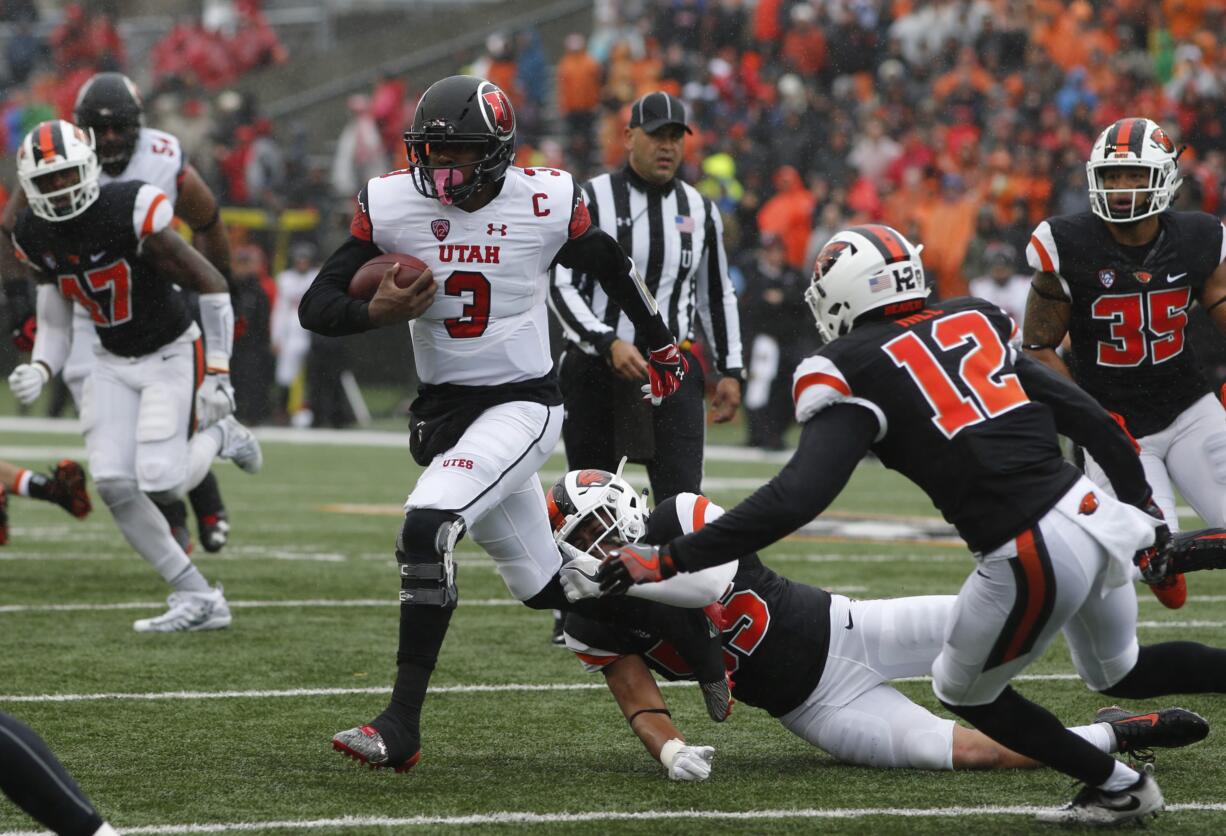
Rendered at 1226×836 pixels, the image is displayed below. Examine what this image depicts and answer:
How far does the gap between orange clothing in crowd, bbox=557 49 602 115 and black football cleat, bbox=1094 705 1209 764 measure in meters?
15.4

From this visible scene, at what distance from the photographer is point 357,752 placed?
165 inches

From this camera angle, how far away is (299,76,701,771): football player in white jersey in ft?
14.5

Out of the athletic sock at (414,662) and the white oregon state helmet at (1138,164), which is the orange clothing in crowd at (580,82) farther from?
the athletic sock at (414,662)

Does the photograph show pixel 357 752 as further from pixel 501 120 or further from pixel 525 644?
pixel 525 644

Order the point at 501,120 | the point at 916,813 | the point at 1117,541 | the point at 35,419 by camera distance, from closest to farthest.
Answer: the point at 1117,541 → the point at 916,813 → the point at 501,120 → the point at 35,419

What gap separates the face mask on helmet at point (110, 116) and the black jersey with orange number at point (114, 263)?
0.65 meters

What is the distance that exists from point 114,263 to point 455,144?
2.36 m

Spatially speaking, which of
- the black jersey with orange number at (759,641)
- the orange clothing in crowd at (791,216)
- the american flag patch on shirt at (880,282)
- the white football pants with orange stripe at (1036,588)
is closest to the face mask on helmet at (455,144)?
the black jersey with orange number at (759,641)

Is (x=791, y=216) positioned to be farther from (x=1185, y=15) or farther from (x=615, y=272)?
(x=615, y=272)

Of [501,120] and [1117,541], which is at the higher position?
[501,120]

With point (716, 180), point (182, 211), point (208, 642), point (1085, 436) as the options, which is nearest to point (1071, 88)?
point (716, 180)

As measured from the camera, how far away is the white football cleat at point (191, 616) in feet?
21.5

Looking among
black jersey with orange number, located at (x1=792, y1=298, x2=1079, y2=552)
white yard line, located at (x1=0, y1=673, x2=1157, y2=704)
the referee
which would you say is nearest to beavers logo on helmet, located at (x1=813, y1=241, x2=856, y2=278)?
black jersey with orange number, located at (x1=792, y1=298, x2=1079, y2=552)

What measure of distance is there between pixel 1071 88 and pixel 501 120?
11.8 meters
